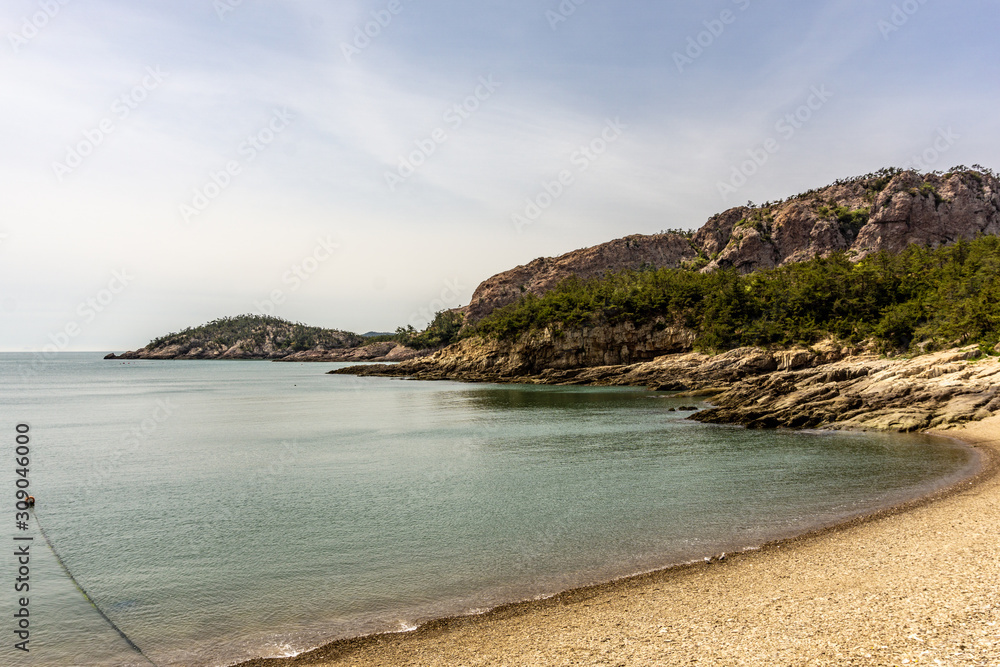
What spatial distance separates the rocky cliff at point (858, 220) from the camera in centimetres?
12144

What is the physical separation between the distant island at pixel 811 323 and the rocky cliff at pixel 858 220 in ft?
1.20

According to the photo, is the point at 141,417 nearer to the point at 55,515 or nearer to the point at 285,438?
the point at 285,438

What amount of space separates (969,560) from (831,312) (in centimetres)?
7124

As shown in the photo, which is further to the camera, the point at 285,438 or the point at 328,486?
the point at 285,438

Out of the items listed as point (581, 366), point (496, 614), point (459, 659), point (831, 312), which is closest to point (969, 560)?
point (496, 614)

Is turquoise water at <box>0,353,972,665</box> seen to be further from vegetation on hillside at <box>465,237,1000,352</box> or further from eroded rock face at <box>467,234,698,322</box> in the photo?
eroded rock face at <box>467,234,698,322</box>

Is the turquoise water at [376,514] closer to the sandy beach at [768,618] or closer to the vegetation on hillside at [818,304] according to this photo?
the sandy beach at [768,618]

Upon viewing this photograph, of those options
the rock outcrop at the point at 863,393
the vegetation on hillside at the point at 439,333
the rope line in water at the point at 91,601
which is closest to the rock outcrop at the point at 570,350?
the rock outcrop at the point at 863,393

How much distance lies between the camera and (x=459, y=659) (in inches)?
361

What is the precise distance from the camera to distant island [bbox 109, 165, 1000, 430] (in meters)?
38.3

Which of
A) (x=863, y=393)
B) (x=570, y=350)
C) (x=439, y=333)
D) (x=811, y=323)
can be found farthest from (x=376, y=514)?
(x=439, y=333)

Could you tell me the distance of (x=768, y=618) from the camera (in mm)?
9562

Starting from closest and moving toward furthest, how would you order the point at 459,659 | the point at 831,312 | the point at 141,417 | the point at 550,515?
the point at 459,659
the point at 550,515
the point at 141,417
the point at 831,312

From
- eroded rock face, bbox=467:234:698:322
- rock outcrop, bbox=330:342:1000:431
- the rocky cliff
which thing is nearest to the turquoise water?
rock outcrop, bbox=330:342:1000:431
